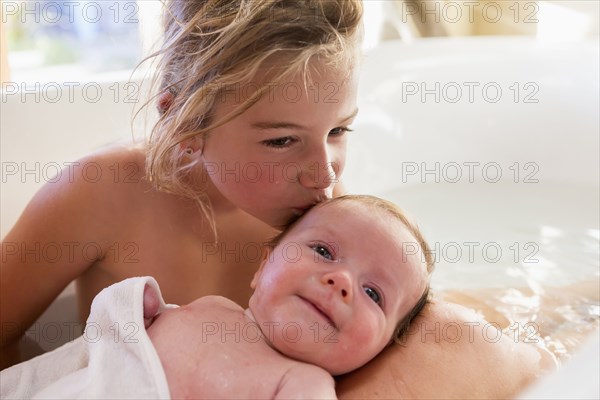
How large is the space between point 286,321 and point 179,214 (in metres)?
0.44

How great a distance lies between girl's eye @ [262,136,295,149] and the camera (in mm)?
1039

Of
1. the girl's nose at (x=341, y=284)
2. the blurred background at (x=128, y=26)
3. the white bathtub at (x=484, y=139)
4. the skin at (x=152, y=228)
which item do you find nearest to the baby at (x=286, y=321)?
the girl's nose at (x=341, y=284)

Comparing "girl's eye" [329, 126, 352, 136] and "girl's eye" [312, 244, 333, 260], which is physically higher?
"girl's eye" [329, 126, 352, 136]

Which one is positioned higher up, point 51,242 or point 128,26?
point 128,26

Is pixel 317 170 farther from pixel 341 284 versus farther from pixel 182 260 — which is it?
pixel 182 260

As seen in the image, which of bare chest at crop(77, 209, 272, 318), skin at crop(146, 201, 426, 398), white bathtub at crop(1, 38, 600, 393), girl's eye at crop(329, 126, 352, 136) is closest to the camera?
skin at crop(146, 201, 426, 398)

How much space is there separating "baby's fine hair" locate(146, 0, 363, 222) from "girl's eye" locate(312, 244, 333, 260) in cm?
21

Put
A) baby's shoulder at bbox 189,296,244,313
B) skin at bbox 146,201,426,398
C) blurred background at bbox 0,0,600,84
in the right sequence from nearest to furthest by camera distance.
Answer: skin at bbox 146,201,426,398, baby's shoulder at bbox 189,296,244,313, blurred background at bbox 0,0,600,84

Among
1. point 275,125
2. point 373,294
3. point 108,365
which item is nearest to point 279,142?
point 275,125

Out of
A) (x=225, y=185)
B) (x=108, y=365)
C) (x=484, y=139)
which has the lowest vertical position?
(x=484, y=139)

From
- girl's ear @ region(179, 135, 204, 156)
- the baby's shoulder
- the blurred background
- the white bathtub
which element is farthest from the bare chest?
the blurred background

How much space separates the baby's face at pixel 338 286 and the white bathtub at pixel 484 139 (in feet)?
2.78

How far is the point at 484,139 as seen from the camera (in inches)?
84.5

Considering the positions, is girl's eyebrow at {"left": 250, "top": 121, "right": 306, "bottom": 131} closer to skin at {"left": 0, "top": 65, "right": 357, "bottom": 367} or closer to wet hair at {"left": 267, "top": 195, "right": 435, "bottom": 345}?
skin at {"left": 0, "top": 65, "right": 357, "bottom": 367}
